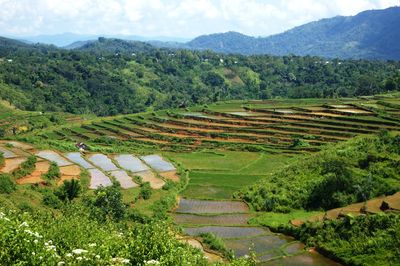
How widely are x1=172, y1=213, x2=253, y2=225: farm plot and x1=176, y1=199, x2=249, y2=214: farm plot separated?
2.99ft

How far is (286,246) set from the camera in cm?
2794

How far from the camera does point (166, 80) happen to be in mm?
145250

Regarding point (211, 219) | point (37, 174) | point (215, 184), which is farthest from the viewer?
point (215, 184)

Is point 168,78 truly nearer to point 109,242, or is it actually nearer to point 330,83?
point 330,83

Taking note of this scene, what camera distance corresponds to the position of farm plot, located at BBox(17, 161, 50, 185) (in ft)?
122

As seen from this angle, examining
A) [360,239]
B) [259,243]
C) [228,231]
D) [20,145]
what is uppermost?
[360,239]

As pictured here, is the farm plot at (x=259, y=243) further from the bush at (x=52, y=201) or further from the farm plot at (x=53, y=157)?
the farm plot at (x=53, y=157)

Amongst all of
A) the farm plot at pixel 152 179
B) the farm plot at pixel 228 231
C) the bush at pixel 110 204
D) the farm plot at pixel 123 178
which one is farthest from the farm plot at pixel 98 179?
the farm plot at pixel 228 231

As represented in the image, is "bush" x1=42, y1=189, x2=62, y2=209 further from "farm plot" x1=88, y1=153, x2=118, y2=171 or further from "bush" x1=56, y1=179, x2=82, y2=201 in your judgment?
"farm plot" x1=88, y1=153, x2=118, y2=171

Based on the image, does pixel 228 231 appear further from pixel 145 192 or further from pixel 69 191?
pixel 69 191

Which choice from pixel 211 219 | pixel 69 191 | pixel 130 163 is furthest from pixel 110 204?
pixel 130 163

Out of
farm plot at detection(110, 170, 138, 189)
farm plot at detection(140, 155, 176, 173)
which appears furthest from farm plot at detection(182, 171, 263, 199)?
farm plot at detection(110, 170, 138, 189)

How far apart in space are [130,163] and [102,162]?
2830 mm

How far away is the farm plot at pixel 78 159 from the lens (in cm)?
4553
